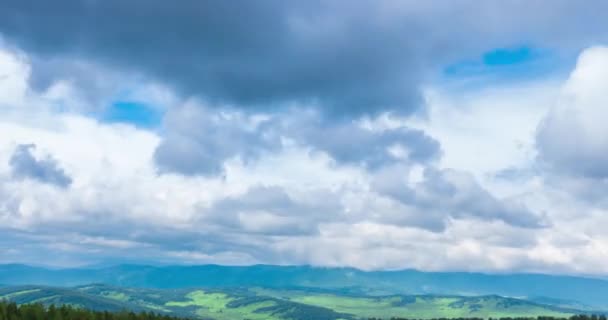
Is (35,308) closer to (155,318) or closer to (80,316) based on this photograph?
(80,316)

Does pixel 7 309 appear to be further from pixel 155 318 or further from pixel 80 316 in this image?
pixel 155 318

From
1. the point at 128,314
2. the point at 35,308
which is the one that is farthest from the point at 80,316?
the point at 128,314

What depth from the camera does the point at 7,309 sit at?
4013 inches

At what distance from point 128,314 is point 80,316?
781 inches

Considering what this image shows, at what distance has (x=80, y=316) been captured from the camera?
104m

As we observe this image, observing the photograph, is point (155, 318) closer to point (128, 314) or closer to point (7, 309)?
point (128, 314)

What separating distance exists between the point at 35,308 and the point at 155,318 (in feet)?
101

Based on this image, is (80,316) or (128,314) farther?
(128,314)

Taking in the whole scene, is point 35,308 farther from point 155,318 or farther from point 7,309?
point 155,318

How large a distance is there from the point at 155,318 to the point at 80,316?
26.7 m

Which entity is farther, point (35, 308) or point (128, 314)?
point (128, 314)

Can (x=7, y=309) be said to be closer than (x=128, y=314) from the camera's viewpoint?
Yes

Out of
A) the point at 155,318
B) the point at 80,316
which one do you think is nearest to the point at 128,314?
the point at 155,318

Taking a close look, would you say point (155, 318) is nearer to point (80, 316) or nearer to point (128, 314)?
point (128, 314)
